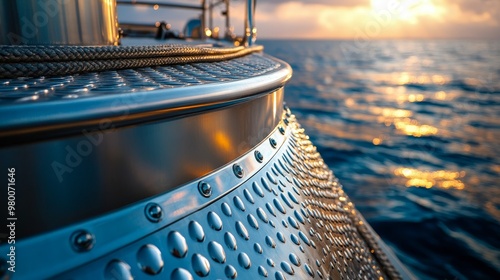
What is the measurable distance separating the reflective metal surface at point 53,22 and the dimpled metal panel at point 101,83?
16 centimetres

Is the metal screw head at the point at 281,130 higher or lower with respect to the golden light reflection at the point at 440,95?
higher

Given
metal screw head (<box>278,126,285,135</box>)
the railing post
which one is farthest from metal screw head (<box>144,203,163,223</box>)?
the railing post

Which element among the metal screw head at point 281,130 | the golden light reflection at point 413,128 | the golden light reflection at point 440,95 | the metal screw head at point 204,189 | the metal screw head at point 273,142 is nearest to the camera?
the metal screw head at point 204,189

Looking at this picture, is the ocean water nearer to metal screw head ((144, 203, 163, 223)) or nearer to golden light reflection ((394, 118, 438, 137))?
golden light reflection ((394, 118, 438, 137))

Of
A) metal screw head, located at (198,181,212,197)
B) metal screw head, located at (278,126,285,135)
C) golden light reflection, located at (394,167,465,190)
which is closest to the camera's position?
metal screw head, located at (198,181,212,197)

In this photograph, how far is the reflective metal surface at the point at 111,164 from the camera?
468 mm

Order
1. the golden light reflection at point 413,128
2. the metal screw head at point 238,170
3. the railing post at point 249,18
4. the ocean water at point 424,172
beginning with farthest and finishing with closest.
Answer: the golden light reflection at point 413,128
the ocean water at point 424,172
the railing post at point 249,18
the metal screw head at point 238,170

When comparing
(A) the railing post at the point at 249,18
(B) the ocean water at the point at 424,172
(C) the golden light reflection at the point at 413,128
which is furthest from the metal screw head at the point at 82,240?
(C) the golden light reflection at the point at 413,128

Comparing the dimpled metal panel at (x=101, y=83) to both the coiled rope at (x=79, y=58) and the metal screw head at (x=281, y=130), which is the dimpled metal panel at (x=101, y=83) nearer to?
the coiled rope at (x=79, y=58)

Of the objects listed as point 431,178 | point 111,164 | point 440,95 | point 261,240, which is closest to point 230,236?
point 261,240

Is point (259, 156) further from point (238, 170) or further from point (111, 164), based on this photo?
point (111, 164)

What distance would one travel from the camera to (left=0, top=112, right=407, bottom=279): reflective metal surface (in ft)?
1.65

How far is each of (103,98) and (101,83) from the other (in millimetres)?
135

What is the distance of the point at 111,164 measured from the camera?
535 mm
